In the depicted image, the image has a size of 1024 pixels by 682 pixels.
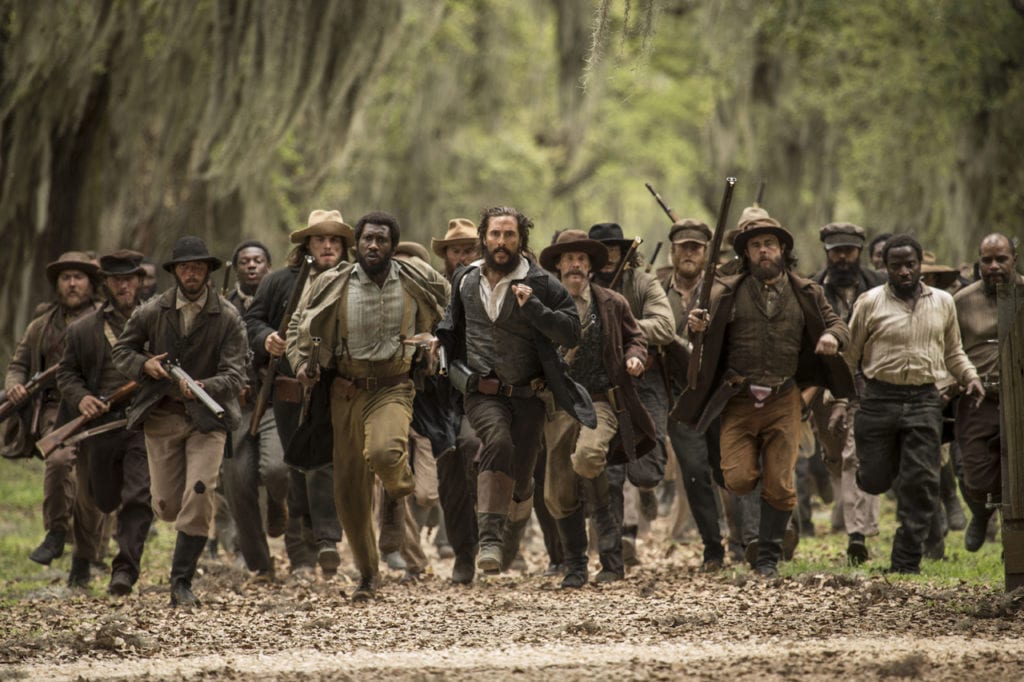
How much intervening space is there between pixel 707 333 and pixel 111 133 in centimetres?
972

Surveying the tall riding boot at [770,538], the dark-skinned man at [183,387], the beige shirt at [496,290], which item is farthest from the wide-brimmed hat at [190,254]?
the tall riding boot at [770,538]

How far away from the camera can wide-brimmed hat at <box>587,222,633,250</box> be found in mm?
12539

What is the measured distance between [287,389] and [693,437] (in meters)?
2.83

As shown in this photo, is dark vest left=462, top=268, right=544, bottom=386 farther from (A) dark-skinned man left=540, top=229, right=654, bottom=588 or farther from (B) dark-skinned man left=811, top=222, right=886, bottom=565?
(B) dark-skinned man left=811, top=222, right=886, bottom=565

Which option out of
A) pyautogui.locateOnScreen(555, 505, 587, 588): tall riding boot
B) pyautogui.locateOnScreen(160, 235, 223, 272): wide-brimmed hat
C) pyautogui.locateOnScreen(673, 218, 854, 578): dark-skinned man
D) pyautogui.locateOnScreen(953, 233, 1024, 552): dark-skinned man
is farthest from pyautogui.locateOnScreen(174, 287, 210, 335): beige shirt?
pyautogui.locateOnScreen(953, 233, 1024, 552): dark-skinned man

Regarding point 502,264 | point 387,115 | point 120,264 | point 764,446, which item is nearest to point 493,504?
point 502,264

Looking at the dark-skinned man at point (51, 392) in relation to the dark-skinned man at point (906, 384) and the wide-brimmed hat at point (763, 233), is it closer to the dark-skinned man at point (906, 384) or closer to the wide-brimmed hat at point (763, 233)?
the wide-brimmed hat at point (763, 233)

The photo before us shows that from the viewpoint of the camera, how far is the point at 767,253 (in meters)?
11.3

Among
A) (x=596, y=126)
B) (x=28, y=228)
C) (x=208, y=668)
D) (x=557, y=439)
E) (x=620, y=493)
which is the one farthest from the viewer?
(x=596, y=126)

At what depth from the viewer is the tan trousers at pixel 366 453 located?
10.3 m

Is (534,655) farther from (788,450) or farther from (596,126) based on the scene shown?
(596,126)

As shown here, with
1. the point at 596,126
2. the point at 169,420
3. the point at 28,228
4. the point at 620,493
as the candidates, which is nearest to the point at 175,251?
the point at 169,420

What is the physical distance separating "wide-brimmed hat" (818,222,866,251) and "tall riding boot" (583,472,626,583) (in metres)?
2.75

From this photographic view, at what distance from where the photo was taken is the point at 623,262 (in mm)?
12031
